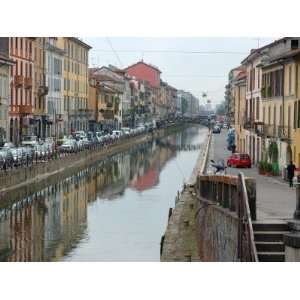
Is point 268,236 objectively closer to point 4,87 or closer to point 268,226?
point 268,226

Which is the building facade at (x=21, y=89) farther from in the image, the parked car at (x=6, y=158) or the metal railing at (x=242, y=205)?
the metal railing at (x=242, y=205)

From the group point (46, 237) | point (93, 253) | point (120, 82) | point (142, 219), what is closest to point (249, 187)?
point (93, 253)

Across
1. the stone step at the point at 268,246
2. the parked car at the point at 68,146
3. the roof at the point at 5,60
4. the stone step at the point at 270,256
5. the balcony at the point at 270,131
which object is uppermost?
the roof at the point at 5,60

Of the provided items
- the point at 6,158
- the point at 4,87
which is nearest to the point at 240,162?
the point at 6,158

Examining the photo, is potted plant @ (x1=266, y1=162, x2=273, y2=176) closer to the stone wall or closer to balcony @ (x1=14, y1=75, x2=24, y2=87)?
the stone wall

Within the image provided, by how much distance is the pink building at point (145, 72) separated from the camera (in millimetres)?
183438

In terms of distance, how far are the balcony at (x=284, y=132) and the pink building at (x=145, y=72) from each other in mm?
143992

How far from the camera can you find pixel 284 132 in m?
37.5

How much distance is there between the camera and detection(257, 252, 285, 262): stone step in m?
12.9

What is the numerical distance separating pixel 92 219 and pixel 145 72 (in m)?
154

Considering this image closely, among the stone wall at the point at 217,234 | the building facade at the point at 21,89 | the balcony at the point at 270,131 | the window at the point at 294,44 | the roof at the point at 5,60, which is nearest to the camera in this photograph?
the stone wall at the point at 217,234

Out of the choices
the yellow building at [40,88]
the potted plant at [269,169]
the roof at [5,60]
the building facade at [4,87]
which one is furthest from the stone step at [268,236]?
the yellow building at [40,88]

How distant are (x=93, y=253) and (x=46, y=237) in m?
4.35

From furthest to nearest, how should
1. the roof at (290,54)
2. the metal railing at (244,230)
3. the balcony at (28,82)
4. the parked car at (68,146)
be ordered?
the balcony at (28,82)
the parked car at (68,146)
the roof at (290,54)
the metal railing at (244,230)
